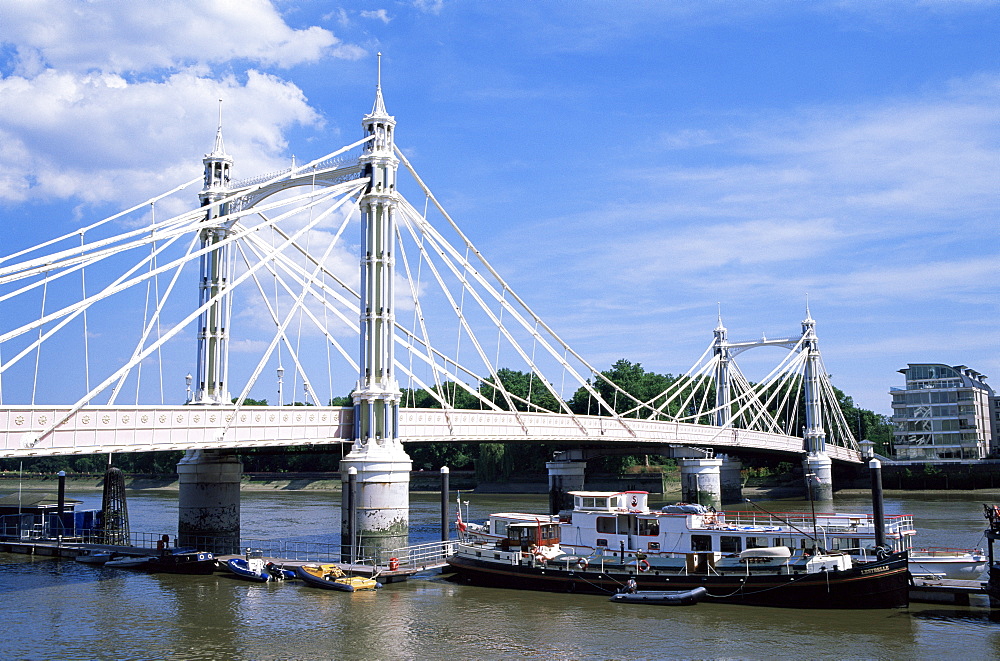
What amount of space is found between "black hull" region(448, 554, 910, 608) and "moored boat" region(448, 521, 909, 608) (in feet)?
0.10

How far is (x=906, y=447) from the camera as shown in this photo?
105m

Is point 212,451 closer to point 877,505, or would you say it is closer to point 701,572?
point 701,572

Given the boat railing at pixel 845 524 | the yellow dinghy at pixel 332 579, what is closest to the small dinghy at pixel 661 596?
the boat railing at pixel 845 524

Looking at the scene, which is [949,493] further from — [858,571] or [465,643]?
[465,643]

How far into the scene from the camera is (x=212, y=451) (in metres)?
43.9

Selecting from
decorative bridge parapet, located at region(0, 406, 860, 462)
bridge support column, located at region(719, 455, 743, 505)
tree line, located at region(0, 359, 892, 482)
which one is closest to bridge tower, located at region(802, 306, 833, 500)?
bridge support column, located at region(719, 455, 743, 505)

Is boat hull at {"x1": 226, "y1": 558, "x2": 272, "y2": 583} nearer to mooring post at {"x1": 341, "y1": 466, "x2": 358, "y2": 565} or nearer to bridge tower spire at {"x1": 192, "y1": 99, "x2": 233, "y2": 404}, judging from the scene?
mooring post at {"x1": 341, "y1": 466, "x2": 358, "y2": 565}

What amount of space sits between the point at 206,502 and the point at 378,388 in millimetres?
11528

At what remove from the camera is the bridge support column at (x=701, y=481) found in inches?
2832

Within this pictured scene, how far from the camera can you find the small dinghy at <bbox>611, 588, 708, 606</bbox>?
98.4ft

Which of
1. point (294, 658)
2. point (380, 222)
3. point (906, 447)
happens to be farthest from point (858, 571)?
point (906, 447)

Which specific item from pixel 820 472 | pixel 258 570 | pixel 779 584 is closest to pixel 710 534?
pixel 779 584

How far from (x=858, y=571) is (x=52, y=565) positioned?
114 feet

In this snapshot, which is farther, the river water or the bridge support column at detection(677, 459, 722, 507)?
the bridge support column at detection(677, 459, 722, 507)
